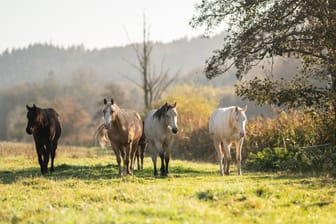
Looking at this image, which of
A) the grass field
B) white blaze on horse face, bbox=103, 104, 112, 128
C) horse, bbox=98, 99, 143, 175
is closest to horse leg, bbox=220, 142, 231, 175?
horse, bbox=98, 99, 143, 175

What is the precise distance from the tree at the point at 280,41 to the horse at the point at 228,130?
101 centimetres

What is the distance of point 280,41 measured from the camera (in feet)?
57.0

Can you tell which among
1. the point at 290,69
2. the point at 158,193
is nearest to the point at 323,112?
the point at 158,193

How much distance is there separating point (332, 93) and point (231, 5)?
4732 millimetres

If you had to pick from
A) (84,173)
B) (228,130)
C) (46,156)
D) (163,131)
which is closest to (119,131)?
(163,131)

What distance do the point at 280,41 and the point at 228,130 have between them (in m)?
3.67

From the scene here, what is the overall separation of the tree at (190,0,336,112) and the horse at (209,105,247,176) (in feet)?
3.31

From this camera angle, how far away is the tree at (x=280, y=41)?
1673 centimetres

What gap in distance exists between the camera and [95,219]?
7953 mm

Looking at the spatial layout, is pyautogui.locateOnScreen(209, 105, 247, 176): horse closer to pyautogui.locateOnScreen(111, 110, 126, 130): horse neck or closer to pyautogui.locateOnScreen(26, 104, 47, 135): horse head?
pyautogui.locateOnScreen(111, 110, 126, 130): horse neck

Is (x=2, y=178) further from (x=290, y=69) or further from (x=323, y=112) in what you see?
(x=290, y=69)

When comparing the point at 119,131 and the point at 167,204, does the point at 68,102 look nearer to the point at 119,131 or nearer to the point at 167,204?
the point at 119,131

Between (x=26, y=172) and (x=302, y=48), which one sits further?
(x=26, y=172)

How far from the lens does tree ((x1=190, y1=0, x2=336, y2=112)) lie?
16734mm
